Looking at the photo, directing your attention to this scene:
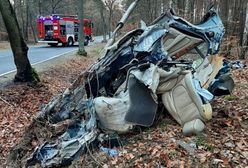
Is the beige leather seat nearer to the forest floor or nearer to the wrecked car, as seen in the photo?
the wrecked car

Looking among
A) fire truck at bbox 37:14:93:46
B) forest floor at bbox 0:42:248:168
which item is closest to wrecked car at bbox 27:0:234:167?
forest floor at bbox 0:42:248:168

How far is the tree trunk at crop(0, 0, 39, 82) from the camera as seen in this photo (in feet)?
30.8

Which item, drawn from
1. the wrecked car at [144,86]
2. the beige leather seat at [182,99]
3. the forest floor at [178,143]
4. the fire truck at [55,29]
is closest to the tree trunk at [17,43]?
the forest floor at [178,143]

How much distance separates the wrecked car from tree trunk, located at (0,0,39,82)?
3501mm

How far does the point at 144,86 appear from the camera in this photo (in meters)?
5.36

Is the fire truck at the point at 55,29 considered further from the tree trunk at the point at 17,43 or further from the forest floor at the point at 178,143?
the forest floor at the point at 178,143

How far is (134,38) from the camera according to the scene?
6707 millimetres

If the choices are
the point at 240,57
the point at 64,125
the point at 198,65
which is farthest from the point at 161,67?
the point at 240,57

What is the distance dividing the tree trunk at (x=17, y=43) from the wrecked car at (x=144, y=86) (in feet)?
11.5

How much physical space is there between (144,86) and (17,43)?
5.64 metres

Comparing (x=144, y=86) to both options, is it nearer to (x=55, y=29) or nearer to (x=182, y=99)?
(x=182, y=99)

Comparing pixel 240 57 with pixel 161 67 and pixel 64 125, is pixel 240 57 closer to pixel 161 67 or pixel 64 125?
pixel 161 67

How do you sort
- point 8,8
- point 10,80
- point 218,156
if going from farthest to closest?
point 10,80, point 8,8, point 218,156

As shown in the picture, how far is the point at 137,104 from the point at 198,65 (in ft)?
6.13
